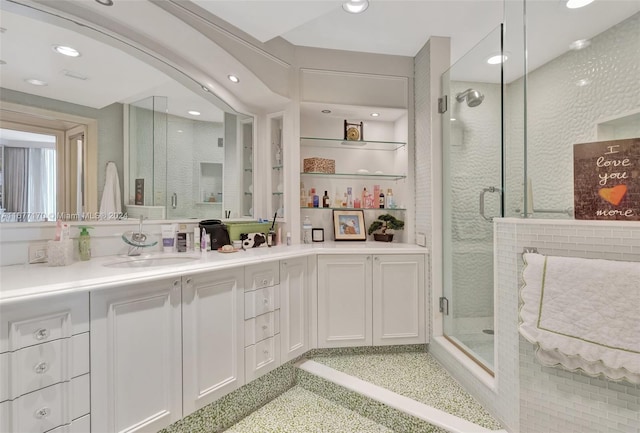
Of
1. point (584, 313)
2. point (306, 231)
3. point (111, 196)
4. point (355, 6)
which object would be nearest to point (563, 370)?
point (584, 313)

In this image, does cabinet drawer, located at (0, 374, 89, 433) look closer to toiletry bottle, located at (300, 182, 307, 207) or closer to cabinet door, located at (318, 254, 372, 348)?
cabinet door, located at (318, 254, 372, 348)

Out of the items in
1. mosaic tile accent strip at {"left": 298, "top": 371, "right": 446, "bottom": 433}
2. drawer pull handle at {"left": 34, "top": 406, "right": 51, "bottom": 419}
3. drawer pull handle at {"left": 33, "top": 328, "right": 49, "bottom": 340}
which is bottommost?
mosaic tile accent strip at {"left": 298, "top": 371, "right": 446, "bottom": 433}

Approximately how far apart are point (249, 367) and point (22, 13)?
7.09 ft

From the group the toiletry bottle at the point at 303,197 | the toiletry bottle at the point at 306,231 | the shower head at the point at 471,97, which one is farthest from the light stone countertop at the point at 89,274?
the shower head at the point at 471,97

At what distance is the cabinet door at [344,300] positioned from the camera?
97.7 inches

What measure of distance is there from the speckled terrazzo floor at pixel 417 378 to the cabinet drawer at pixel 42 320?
1654 mm

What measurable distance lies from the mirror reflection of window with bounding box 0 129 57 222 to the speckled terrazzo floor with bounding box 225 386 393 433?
61.8 inches

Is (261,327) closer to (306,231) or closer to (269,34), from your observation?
(306,231)

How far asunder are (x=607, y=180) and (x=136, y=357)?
89.0 inches

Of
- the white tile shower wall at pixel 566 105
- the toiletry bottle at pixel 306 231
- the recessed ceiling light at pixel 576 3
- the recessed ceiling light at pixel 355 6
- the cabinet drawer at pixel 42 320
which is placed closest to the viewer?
the cabinet drawer at pixel 42 320

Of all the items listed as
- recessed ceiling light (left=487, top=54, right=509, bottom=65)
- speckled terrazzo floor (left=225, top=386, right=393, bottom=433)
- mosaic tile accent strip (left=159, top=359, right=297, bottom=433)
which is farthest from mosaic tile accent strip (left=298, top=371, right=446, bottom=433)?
recessed ceiling light (left=487, top=54, right=509, bottom=65)

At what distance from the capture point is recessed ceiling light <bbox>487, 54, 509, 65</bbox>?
1945 mm

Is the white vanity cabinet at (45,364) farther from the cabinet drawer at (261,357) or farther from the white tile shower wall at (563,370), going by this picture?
the white tile shower wall at (563,370)

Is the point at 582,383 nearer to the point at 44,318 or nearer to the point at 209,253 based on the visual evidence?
the point at 209,253
